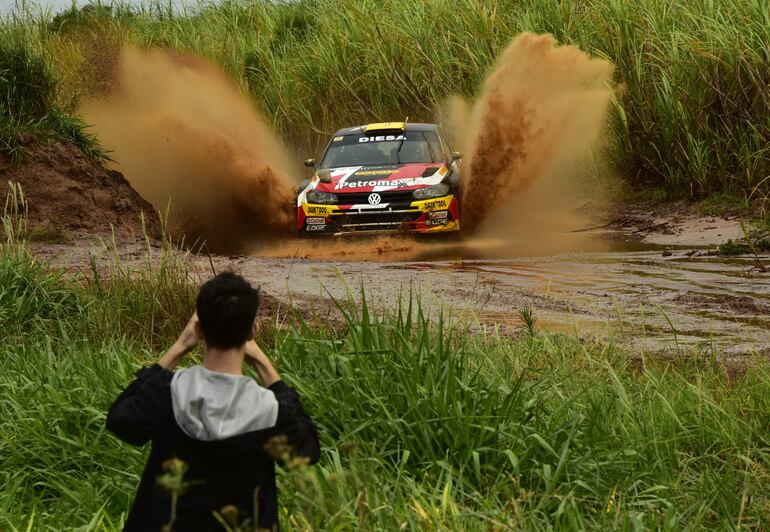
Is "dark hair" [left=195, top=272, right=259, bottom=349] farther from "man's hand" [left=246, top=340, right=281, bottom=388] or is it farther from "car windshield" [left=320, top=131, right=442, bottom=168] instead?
"car windshield" [left=320, top=131, right=442, bottom=168]

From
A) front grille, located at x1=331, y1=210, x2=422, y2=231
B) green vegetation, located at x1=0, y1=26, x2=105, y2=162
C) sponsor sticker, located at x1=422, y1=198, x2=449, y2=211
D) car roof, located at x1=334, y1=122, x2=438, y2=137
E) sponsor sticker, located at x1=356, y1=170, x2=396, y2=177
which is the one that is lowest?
front grille, located at x1=331, y1=210, x2=422, y2=231

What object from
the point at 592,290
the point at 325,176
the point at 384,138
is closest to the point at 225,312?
the point at 592,290

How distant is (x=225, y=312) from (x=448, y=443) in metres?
1.91

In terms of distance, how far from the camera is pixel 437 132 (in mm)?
15836

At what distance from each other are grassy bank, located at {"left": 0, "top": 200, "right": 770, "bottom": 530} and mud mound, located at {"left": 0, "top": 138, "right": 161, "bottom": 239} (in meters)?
7.77

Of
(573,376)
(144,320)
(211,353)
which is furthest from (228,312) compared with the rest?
(144,320)

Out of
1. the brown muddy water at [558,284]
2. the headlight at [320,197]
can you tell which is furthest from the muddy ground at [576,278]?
the headlight at [320,197]

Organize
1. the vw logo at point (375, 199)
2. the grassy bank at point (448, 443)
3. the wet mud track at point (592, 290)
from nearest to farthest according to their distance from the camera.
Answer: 1. the grassy bank at point (448, 443)
2. the wet mud track at point (592, 290)
3. the vw logo at point (375, 199)

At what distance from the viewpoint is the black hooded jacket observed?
10.3 ft

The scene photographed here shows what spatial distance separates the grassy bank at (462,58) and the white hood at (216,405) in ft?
33.1

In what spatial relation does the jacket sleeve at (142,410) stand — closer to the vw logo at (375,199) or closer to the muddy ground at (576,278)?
the muddy ground at (576,278)

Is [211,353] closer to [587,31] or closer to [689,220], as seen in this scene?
[689,220]

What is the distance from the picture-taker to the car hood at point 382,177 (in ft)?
46.6

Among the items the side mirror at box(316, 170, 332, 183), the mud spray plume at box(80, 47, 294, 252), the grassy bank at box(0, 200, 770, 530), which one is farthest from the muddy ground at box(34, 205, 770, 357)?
the mud spray plume at box(80, 47, 294, 252)
